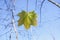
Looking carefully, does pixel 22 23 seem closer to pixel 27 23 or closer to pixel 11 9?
pixel 27 23

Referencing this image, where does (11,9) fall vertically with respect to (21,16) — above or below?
below

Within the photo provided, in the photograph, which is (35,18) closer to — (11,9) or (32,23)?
(32,23)

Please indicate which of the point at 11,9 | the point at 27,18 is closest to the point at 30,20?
the point at 27,18

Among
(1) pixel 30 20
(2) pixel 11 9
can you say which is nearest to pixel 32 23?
(1) pixel 30 20

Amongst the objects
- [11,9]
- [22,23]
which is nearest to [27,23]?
[22,23]

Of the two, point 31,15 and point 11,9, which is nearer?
point 31,15

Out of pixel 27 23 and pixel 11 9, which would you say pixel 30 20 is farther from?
pixel 11 9

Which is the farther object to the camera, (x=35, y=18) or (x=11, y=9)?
(x=11, y=9)
